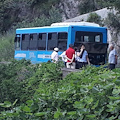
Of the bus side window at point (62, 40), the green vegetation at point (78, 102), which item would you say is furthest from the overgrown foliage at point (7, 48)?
the green vegetation at point (78, 102)

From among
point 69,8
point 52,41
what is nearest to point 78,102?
point 52,41

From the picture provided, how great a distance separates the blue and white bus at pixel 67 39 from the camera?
2125 centimetres

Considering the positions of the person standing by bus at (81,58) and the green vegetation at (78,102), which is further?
the person standing by bus at (81,58)

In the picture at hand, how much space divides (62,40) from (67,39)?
2.04 feet

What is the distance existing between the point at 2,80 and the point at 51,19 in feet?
96.9

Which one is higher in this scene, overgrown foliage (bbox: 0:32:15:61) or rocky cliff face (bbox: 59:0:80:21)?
rocky cliff face (bbox: 59:0:80:21)

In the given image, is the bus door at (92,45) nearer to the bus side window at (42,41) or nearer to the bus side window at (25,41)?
the bus side window at (42,41)

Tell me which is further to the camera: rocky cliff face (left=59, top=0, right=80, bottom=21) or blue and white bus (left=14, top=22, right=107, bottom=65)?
rocky cliff face (left=59, top=0, right=80, bottom=21)

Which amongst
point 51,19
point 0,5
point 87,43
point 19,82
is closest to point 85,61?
point 87,43

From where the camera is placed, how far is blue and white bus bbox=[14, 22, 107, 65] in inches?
837

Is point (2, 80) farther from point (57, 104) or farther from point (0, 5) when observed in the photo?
point (0, 5)

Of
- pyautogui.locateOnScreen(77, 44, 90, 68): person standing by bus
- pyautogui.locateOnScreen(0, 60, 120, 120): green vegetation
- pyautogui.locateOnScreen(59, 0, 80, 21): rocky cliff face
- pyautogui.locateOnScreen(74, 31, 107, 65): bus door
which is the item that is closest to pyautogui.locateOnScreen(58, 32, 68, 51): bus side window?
pyautogui.locateOnScreen(74, 31, 107, 65): bus door

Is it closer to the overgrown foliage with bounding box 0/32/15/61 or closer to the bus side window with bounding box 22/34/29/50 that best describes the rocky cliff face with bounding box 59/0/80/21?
the overgrown foliage with bounding box 0/32/15/61

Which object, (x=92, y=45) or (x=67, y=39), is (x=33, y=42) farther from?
(x=92, y=45)
